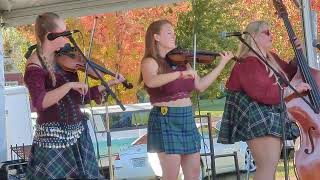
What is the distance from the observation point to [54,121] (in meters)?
3.73

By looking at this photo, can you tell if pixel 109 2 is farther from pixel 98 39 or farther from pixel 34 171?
pixel 98 39

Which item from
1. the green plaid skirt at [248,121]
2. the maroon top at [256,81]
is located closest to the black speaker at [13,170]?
the green plaid skirt at [248,121]

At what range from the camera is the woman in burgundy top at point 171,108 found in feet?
14.4

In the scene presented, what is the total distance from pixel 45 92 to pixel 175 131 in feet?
3.73

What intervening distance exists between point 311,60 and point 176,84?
54.3 inches

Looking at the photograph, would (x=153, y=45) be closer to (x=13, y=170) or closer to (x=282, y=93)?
(x=282, y=93)

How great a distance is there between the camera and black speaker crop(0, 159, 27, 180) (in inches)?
191

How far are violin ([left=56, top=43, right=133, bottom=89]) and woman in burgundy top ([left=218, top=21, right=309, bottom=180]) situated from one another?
1.14 metres

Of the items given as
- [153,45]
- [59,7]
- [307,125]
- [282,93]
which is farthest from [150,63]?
[59,7]

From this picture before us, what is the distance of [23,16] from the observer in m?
6.54

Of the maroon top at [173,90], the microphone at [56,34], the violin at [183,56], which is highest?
the microphone at [56,34]

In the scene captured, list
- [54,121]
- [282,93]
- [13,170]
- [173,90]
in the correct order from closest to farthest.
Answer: [54,121] < [282,93] < [173,90] < [13,170]

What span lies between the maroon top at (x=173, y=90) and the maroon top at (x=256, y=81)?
1.23ft

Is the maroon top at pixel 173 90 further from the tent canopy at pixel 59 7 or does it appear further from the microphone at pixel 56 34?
the tent canopy at pixel 59 7
